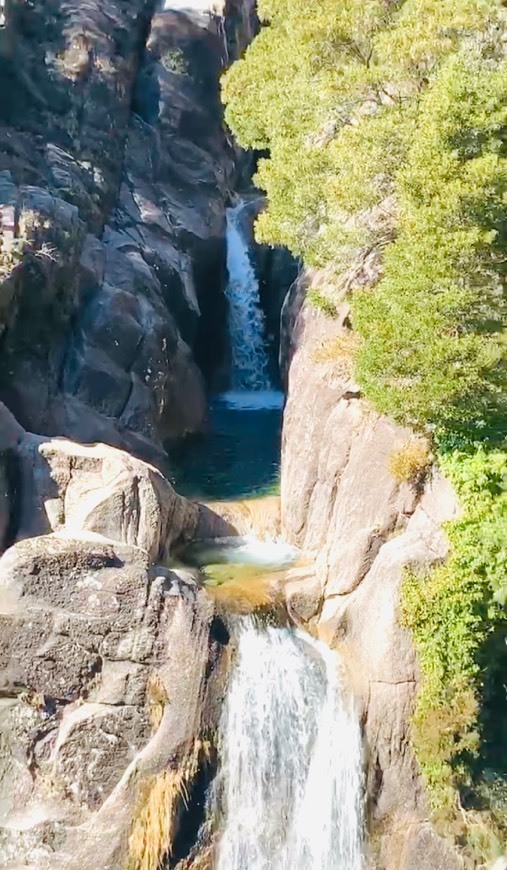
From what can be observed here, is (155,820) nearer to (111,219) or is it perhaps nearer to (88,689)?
(88,689)

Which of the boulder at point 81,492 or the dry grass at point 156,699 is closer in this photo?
the dry grass at point 156,699

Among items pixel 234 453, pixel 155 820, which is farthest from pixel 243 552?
pixel 234 453

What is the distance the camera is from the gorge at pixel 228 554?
37.7 feet

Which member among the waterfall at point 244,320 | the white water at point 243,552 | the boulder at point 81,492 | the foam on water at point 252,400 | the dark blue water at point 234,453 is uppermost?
the waterfall at point 244,320

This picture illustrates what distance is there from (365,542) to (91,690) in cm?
490

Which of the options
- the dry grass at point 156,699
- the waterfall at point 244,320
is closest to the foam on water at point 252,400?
the waterfall at point 244,320

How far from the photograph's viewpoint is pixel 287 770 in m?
12.0

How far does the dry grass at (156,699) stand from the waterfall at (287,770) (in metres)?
0.96

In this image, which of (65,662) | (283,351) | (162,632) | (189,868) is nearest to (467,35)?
(283,351)

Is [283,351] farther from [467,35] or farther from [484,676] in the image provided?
[484,676]

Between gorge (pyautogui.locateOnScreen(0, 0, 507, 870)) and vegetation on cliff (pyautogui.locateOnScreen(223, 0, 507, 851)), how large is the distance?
76 millimetres

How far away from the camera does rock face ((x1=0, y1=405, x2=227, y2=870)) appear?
441 inches

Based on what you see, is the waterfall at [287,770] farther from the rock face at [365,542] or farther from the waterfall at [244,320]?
the waterfall at [244,320]

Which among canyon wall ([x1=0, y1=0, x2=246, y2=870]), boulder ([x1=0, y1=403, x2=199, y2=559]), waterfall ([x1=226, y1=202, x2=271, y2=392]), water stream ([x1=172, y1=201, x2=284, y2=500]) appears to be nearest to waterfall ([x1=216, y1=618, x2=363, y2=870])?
canyon wall ([x1=0, y1=0, x2=246, y2=870])
